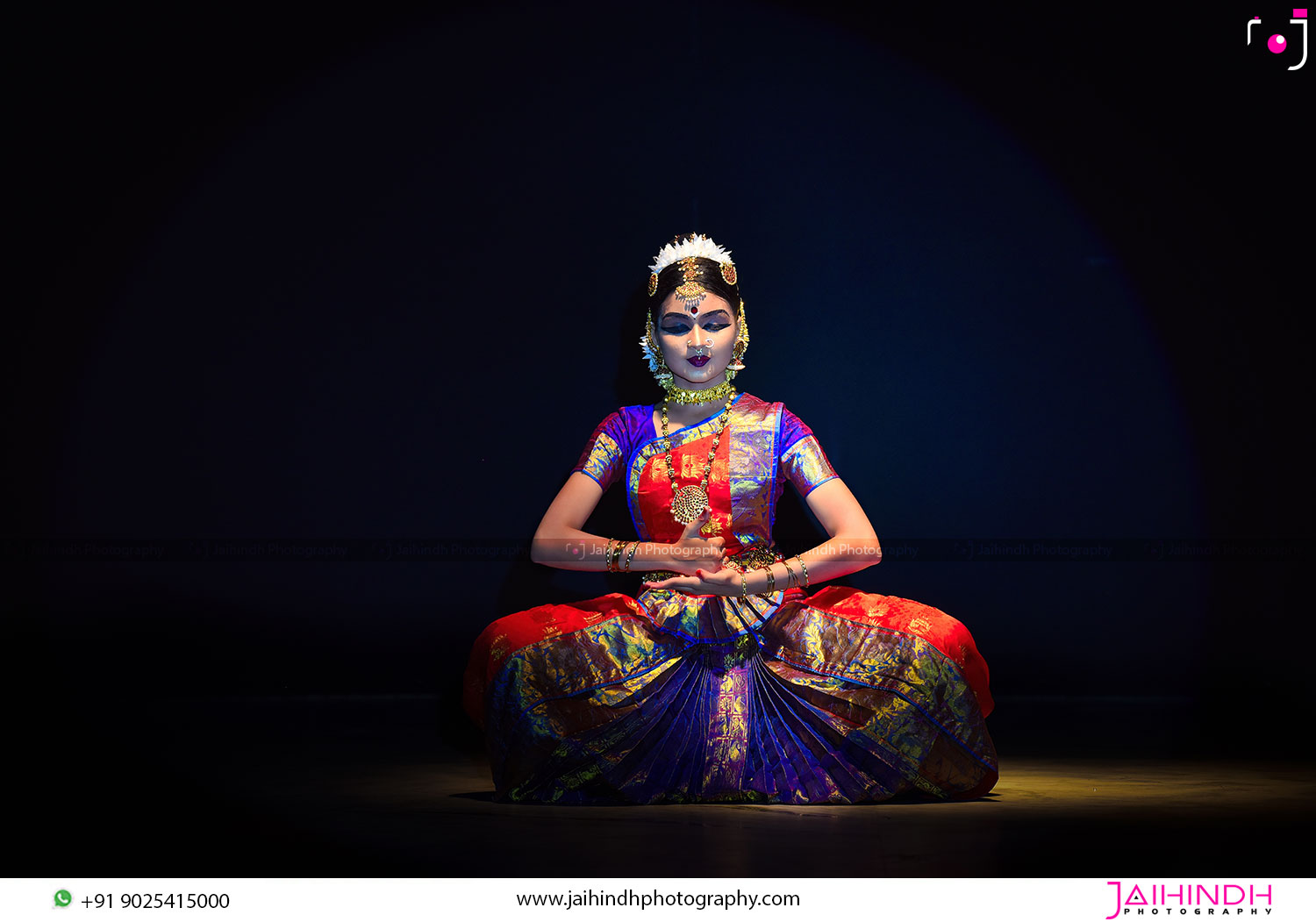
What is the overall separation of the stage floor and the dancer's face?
120 centimetres

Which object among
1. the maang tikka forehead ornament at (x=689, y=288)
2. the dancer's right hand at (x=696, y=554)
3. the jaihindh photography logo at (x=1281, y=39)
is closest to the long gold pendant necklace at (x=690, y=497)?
the dancer's right hand at (x=696, y=554)

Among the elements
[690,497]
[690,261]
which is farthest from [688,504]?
[690,261]

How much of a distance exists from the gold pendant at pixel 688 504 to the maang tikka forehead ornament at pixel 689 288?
292 mm

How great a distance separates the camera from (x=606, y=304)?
4.39 meters

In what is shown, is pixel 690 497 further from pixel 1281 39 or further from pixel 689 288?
pixel 1281 39

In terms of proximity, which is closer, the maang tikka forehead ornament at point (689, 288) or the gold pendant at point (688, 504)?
the gold pendant at point (688, 504)

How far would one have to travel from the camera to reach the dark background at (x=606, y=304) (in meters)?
4.38

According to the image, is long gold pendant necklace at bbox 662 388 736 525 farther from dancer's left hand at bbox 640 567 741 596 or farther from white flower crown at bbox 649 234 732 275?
white flower crown at bbox 649 234 732 275

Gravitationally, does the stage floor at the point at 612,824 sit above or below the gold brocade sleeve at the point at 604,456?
below

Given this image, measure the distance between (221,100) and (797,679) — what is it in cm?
279

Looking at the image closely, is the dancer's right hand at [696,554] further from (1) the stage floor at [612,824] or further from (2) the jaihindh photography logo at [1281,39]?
(2) the jaihindh photography logo at [1281,39]

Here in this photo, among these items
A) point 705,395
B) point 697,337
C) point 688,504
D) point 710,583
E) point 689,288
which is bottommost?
point 710,583

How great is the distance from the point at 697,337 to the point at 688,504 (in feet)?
1.53
